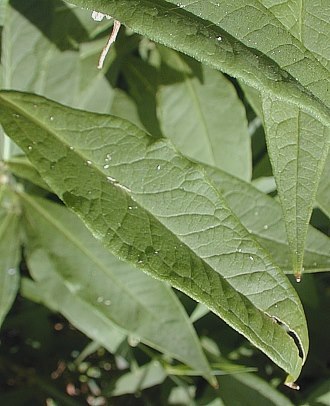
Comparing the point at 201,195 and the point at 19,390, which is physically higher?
the point at 201,195

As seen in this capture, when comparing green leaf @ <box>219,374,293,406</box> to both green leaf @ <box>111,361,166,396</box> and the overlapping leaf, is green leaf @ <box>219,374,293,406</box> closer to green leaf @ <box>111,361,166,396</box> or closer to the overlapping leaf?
green leaf @ <box>111,361,166,396</box>

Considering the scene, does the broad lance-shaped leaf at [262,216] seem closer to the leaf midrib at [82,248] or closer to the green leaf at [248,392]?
the leaf midrib at [82,248]

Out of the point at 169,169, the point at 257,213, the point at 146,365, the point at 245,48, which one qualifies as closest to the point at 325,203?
the point at 257,213

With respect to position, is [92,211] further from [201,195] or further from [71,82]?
[71,82]

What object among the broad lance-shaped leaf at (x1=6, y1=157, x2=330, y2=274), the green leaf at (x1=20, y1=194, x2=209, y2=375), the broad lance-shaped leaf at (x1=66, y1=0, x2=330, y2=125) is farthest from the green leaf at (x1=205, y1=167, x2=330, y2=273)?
the broad lance-shaped leaf at (x1=66, y1=0, x2=330, y2=125)

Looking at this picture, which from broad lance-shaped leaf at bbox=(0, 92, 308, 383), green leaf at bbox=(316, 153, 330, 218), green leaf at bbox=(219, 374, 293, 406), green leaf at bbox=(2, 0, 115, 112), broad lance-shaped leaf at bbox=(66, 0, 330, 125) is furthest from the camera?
green leaf at bbox=(219, 374, 293, 406)

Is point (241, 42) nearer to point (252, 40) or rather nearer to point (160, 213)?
point (252, 40)

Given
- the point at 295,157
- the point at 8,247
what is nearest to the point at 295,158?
the point at 295,157
